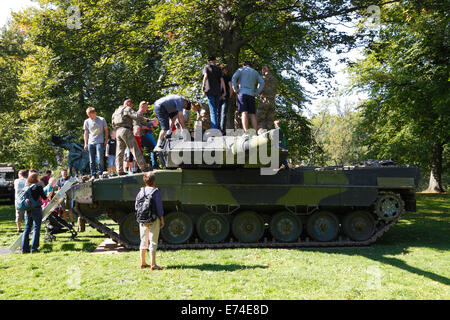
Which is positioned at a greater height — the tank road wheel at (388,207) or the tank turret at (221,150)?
the tank turret at (221,150)

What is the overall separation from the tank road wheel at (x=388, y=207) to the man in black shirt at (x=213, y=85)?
477 cm

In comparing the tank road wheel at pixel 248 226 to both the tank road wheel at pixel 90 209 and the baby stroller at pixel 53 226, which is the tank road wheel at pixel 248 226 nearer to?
the tank road wheel at pixel 90 209

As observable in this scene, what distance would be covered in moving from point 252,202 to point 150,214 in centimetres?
357

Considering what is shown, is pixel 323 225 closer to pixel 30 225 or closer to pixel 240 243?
pixel 240 243

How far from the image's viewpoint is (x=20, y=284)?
21.6 ft

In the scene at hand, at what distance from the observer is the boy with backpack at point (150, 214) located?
7.15 meters

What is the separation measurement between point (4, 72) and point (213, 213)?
2904 cm

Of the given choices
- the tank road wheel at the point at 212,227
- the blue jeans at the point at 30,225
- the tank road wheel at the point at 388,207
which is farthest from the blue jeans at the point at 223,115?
the blue jeans at the point at 30,225

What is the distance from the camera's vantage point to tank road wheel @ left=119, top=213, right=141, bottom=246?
10000 millimetres

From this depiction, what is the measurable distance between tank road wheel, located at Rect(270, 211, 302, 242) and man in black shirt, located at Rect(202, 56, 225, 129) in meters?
2.89

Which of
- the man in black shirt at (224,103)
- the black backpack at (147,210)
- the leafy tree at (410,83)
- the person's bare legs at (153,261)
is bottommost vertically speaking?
the person's bare legs at (153,261)

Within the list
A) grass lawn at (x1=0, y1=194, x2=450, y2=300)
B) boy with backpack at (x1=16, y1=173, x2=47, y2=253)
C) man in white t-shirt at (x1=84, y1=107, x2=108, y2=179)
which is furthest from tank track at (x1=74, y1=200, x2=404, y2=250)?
man in white t-shirt at (x1=84, y1=107, x2=108, y2=179)

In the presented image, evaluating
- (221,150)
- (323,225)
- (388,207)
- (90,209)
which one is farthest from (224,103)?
(388,207)

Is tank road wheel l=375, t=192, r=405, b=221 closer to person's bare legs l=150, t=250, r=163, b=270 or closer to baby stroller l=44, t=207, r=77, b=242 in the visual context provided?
person's bare legs l=150, t=250, r=163, b=270
